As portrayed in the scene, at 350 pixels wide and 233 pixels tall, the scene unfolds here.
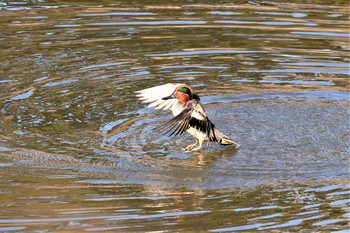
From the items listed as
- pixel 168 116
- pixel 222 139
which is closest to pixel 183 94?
pixel 222 139

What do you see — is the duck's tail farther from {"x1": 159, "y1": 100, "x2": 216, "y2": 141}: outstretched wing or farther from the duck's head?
the duck's head

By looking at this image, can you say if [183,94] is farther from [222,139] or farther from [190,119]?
[222,139]

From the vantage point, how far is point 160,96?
9750 millimetres

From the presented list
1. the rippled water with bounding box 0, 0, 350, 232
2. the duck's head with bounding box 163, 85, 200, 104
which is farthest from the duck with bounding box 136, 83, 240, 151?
the rippled water with bounding box 0, 0, 350, 232

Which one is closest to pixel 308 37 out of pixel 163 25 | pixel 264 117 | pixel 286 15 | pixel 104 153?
pixel 286 15

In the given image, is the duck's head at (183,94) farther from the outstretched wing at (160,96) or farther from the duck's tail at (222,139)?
the duck's tail at (222,139)

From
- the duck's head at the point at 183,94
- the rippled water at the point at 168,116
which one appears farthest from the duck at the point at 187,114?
the rippled water at the point at 168,116

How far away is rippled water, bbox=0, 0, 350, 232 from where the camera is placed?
764cm

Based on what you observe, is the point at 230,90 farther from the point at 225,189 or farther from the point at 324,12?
the point at 324,12

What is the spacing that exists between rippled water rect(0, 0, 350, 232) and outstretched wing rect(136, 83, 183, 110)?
1.41 feet

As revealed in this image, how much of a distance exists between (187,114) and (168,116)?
1.76 m

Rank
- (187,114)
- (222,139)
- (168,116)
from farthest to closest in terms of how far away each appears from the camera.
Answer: (168,116)
(222,139)
(187,114)

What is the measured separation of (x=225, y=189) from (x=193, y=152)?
1367 mm

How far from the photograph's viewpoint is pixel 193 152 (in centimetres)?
949
